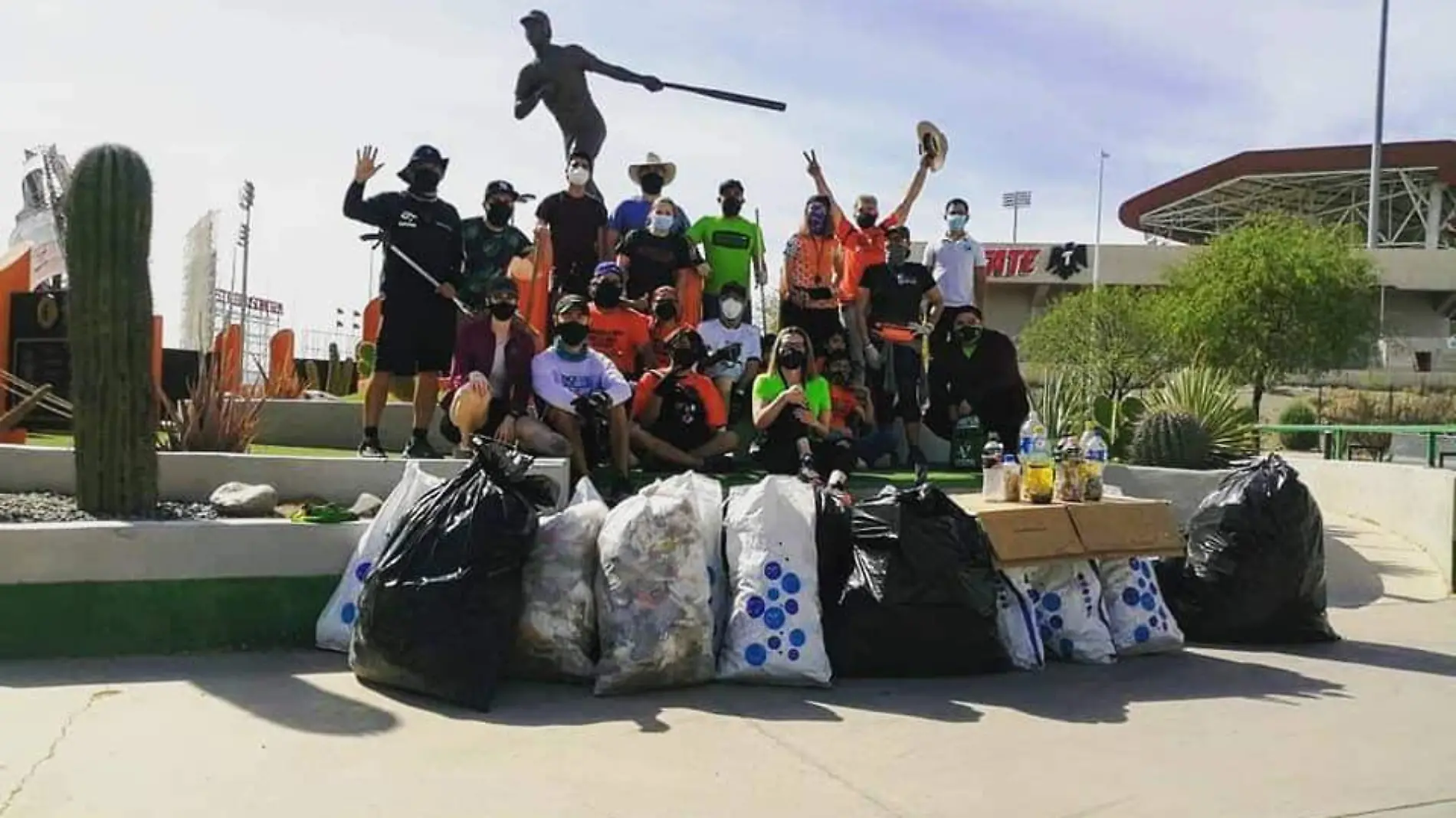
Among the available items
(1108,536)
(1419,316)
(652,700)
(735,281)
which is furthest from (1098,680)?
(1419,316)

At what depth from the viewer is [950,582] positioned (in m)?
5.79

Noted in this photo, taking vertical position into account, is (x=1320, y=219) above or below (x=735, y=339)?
above

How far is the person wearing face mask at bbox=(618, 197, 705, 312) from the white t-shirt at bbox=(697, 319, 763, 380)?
0.53m

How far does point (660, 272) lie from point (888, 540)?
4.52 meters

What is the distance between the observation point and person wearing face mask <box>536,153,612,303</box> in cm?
984

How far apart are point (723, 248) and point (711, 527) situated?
184 inches

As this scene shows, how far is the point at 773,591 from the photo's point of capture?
18.6 ft

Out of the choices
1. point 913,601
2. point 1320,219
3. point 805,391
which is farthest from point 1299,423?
point 1320,219

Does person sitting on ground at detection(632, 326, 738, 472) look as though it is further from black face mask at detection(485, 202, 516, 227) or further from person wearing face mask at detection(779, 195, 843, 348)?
black face mask at detection(485, 202, 516, 227)

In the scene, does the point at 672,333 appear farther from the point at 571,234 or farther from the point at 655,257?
the point at 571,234

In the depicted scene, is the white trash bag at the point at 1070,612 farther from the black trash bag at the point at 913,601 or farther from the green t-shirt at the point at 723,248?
the green t-shirt at the point at 723,248

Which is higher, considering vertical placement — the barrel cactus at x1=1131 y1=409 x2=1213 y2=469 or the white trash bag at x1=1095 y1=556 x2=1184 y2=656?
the barrel cactus at x1=1131 y1=409 x2=1213 y2=469

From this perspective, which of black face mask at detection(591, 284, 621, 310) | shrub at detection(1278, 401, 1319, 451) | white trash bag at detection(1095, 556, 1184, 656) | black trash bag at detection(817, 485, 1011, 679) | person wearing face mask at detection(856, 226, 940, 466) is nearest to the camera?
black trash bag at detection(817, 485, 1011, 679)

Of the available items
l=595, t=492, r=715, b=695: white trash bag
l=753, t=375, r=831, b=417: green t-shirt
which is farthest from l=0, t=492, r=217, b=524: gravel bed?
l=753, t=375, r=831, b=417: green t-shirt
